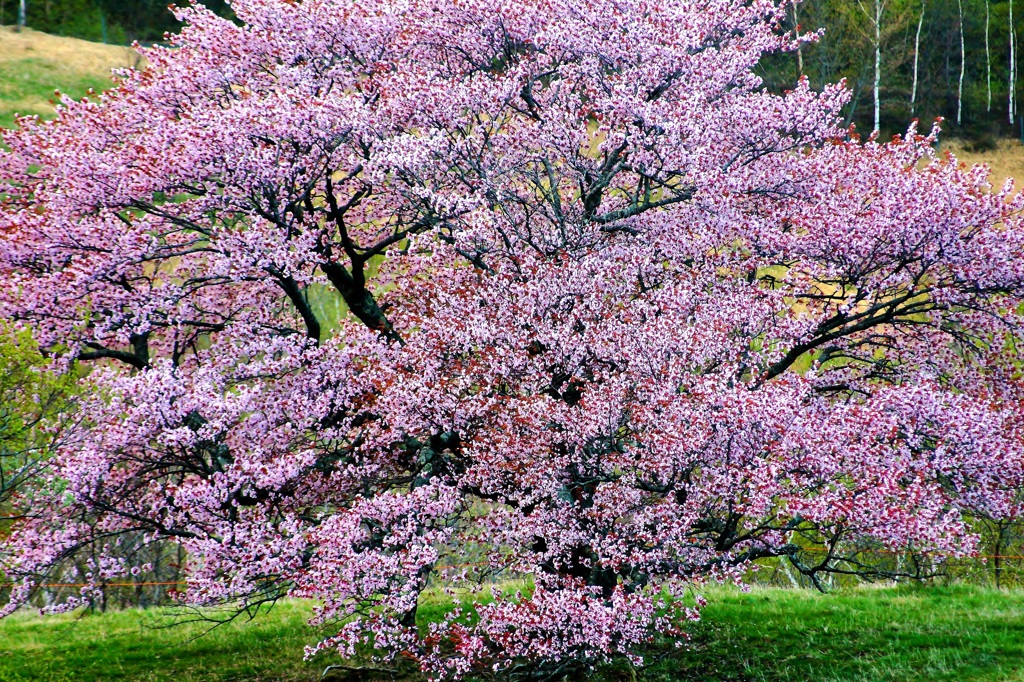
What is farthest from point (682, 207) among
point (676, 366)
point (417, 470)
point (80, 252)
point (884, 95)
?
point (884, 95)

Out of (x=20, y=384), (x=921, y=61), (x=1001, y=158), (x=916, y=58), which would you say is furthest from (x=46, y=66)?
(x=1001, y=158)

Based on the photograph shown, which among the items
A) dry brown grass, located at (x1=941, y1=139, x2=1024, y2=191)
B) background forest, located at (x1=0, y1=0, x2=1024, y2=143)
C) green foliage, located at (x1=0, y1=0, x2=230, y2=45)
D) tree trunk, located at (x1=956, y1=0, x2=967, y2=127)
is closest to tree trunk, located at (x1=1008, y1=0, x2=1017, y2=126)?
background forest, located at (x1=0, y1=0, x2=1024, y2=143)

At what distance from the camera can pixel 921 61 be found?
63188 mm

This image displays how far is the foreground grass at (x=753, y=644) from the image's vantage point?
12.5 meters

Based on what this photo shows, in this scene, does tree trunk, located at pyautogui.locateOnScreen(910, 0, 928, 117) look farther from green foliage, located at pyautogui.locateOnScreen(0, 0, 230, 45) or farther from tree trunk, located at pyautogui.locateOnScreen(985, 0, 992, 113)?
green foliage, located at pyautogui.locateOnScreen(0, 0, 230, 45)

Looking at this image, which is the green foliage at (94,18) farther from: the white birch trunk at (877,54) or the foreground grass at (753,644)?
the foreground grass at (753,644)

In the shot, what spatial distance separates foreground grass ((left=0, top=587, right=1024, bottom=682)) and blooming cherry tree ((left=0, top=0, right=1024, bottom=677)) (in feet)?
4.91

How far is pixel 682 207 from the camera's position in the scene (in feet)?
49.4

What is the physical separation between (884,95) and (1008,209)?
54576 millimetres

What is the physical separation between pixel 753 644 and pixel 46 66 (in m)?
78.6

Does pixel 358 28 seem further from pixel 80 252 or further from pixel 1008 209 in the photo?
pixel 1008 209

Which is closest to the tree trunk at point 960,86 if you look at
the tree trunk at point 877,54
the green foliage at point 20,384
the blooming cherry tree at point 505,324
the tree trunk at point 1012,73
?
the tree trunk at point 1012,73

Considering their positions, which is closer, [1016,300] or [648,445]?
[648,445]

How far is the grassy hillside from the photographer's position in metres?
67.5
